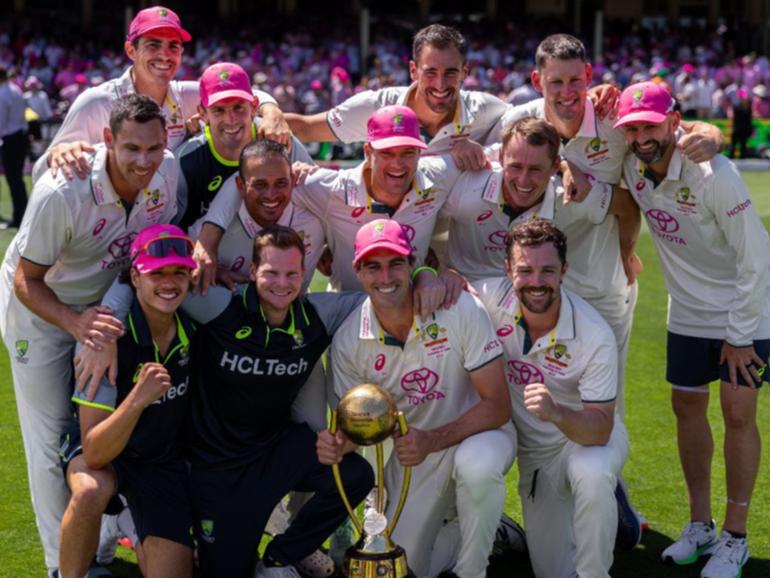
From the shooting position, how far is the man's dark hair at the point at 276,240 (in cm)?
536

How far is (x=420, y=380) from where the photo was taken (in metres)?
5.57

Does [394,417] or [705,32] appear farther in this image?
[705,32]

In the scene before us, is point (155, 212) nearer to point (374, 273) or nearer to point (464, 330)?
point (374, 273)

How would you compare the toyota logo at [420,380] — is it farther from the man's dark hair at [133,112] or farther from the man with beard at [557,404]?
the man's dark hair at [133,112]

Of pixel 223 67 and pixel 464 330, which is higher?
pixel 223 67

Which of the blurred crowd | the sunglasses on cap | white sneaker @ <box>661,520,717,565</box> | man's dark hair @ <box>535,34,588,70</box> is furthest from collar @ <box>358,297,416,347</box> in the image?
the blurred crowd

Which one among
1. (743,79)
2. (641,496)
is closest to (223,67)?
(641,496)

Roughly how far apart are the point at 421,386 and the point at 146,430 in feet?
4.09

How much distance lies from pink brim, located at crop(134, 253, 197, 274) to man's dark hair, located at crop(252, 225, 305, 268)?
1.14ft

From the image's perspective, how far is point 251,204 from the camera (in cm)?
574

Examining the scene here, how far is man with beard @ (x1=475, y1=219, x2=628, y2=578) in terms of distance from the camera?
17.0ft

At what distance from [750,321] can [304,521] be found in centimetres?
227

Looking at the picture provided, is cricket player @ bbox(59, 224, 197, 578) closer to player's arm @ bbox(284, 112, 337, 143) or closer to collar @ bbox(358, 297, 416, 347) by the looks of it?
collar @ bbox(358, 297, 416, 347)

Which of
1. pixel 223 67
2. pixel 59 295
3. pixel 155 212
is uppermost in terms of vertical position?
pixel 223 67
